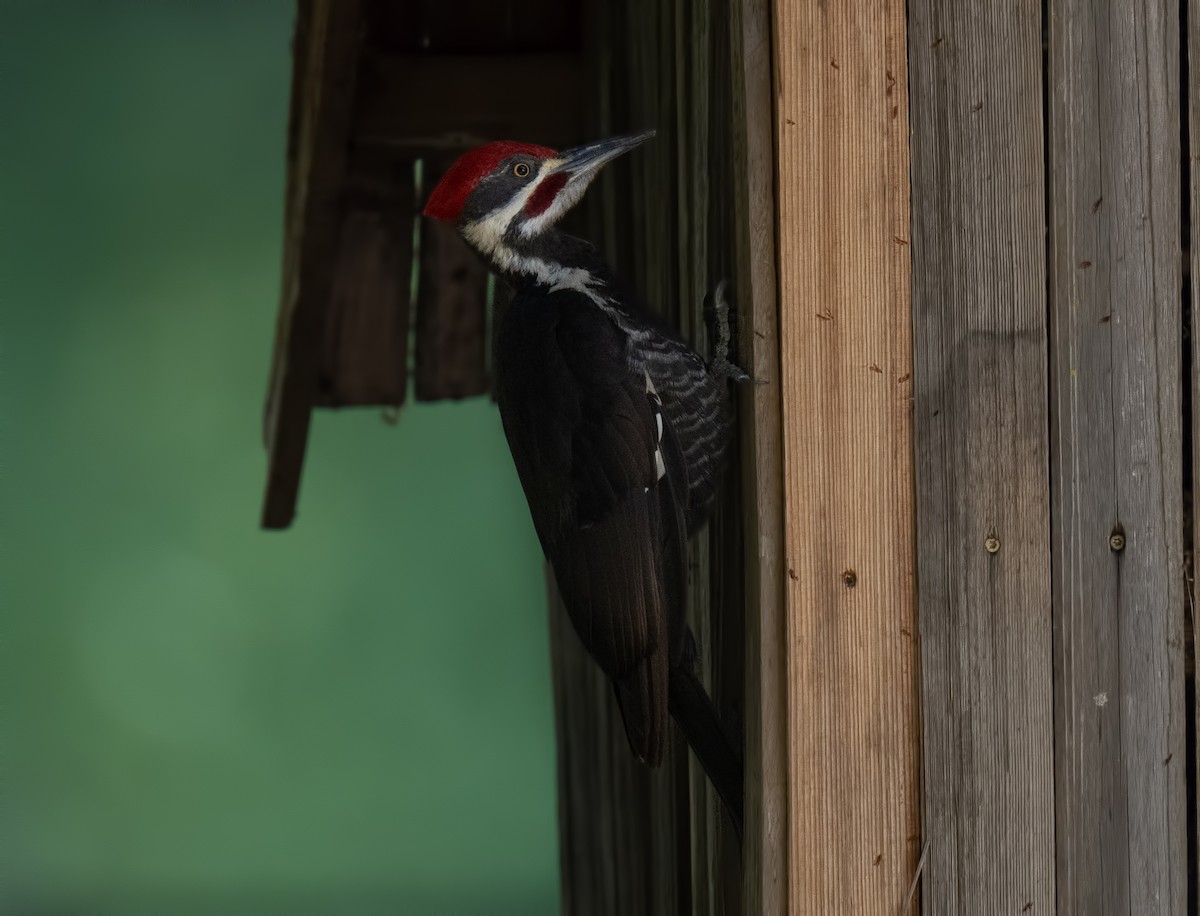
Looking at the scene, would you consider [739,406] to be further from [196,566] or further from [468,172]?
[196,566]

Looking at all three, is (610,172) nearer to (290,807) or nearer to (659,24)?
(659,24)

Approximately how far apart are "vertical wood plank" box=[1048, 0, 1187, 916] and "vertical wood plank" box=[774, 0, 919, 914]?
199mm

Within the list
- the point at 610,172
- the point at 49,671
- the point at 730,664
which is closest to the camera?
the point at 730,664

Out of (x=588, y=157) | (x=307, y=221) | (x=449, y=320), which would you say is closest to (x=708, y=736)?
(x=588, y=157)

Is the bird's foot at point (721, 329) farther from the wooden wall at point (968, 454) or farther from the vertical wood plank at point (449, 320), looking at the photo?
the vertical wood plank at point (449, 320)

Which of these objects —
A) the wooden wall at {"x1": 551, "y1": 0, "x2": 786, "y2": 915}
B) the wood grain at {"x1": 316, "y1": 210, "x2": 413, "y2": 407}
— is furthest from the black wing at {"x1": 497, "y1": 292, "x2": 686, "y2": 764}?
the wood grain at {"x1": 316, "y1": 210, "x2": 413, "y2": 407}

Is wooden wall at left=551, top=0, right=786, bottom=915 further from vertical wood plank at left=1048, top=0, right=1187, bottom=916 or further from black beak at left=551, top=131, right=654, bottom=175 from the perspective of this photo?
vertical wood plank at left=1048, top=0, right=1187, bottom=916

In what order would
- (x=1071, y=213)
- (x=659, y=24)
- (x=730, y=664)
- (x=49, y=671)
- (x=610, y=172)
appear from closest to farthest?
(x=1071, y=213) < (x=730, y=664) < (x=659, y=24) < (x=610, y=172) < (x=49, y=671)

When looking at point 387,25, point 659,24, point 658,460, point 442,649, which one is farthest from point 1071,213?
point 442,649

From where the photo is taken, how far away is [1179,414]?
164cm

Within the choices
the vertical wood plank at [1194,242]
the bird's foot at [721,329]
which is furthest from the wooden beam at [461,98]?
the vertical wood plank at [1194,242]

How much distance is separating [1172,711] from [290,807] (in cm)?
322

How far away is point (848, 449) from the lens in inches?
62.4

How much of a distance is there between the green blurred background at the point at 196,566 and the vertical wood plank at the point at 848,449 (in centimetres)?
270
